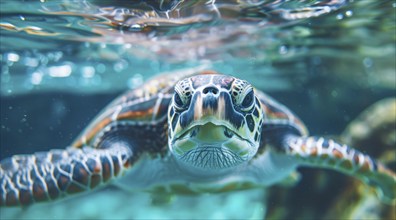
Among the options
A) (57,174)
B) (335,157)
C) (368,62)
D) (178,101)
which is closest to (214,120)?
(178,101)

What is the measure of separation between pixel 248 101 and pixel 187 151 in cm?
60

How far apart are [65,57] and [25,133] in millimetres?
3935

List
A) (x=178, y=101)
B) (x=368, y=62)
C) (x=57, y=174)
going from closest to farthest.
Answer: (x=178, y=101) < (x=57, y=174) < (x=368, y=62)

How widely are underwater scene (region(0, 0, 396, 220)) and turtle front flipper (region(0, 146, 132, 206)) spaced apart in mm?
75

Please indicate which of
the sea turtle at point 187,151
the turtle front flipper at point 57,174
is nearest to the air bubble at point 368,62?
the sea turtle at point 187,151

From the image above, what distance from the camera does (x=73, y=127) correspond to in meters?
12.1

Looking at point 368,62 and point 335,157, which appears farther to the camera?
point 368,62

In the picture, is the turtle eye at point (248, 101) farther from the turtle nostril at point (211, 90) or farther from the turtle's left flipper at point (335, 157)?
the turtle's left flipper at point (335, 157)

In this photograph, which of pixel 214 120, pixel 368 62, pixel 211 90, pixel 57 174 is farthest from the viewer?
pixel 368 62

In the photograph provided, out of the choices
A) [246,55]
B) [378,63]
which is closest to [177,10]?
[246,55]

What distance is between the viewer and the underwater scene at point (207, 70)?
16.5 ft

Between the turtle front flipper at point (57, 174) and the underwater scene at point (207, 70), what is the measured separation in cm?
8

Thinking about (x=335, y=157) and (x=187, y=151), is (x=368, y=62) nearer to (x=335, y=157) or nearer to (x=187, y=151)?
(x=335, y=157)

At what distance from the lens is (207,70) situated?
4367 mm
